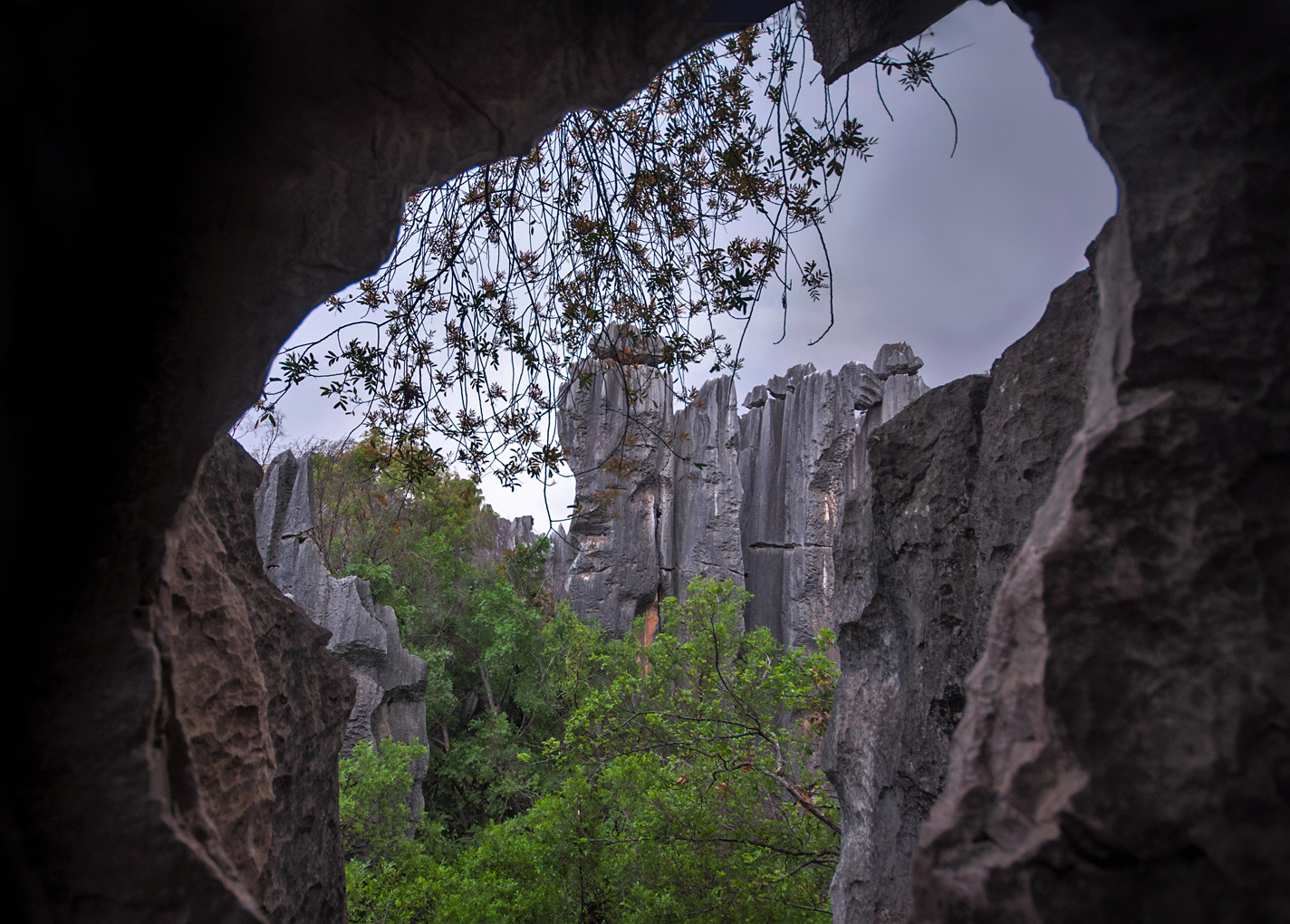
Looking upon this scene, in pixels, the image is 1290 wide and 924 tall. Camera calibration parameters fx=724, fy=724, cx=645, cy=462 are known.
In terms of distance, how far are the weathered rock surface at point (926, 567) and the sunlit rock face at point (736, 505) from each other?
14.5m

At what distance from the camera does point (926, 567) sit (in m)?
2.94

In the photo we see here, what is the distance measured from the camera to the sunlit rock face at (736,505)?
18.2 meters

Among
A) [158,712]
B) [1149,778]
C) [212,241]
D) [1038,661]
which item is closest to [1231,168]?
[1038,661]

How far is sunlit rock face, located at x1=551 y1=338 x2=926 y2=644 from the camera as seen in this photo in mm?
18156

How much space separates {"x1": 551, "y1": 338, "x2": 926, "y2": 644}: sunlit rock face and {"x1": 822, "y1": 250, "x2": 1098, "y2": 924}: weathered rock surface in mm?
14458

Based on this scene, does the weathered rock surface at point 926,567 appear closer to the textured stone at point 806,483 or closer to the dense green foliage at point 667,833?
the dense green foliage at point 667,833

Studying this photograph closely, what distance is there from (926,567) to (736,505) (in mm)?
15985

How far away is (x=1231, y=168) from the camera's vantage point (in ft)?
3.86

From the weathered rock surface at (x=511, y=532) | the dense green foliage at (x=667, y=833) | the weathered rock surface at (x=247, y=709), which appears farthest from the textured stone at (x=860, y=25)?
the weathered rock surface at (x=511, y=532)

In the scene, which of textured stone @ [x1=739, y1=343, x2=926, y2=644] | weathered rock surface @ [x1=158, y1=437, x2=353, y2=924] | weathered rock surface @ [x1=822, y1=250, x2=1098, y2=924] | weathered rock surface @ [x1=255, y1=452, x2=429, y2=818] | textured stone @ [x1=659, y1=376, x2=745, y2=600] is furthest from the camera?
textured stone @ [x1=659, y1=376, x2=745, y2=600]

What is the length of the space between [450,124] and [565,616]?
12434mm

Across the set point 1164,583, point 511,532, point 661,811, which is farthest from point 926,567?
point 511,532

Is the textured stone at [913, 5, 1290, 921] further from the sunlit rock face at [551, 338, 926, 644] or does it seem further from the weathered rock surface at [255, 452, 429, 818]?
the sunlit rock face at [551, 338, 926, 644]

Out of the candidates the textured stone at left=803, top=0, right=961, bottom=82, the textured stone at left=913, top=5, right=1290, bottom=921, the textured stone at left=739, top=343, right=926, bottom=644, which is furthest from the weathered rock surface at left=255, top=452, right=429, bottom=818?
the textured stone at left=913, top=5, right=1290, bottom=921
